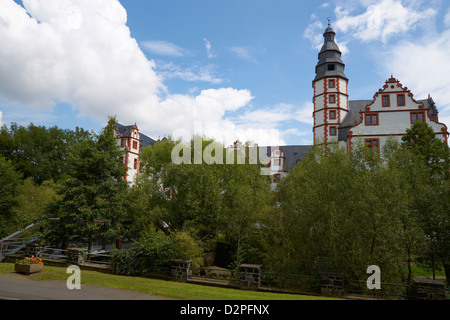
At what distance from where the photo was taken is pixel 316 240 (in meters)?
14.2

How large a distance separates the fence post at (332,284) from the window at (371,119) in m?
27.3

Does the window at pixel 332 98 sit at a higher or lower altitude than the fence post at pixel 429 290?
higher

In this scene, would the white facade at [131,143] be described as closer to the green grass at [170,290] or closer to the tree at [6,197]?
the tree at [6,197]

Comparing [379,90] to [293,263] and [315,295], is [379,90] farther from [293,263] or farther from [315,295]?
[315,295]

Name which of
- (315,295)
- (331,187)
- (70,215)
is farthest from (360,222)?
(70,215)

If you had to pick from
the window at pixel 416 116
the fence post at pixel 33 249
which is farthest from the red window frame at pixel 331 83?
the fence post at pixel 33 249

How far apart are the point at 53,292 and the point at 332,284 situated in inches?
412

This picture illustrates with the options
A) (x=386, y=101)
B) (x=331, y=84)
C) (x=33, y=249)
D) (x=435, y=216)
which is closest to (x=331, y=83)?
(x=331, y=84)

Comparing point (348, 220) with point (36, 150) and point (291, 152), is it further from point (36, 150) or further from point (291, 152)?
point (291, 152)

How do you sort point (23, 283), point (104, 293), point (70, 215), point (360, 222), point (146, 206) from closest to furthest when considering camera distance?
point (104, 293) → point (23, 283) → point (360, 222) → point (70, 215) → point (146, 206)

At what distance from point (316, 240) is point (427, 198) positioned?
8307 mm

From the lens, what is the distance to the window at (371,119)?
33594 mm

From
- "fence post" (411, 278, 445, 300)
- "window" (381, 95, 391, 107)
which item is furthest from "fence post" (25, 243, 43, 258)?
"window" (381, 95, 391, 107)

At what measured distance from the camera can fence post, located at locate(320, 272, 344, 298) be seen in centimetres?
1127
